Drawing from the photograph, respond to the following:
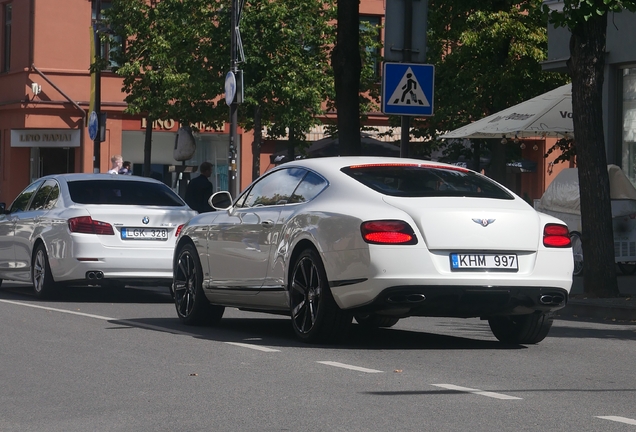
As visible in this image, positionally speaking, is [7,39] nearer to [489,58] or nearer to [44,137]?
[44,137]

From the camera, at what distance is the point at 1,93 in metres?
44.6

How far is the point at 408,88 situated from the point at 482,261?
21.0 feet

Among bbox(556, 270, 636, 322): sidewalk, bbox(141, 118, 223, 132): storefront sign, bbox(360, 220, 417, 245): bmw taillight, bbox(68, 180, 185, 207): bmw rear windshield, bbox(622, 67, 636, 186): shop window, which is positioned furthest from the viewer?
bbox(141, 118, 223, 132): storefront sign

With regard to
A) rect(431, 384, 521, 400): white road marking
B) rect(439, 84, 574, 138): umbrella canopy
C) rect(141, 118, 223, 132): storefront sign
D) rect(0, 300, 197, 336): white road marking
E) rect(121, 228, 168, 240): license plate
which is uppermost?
rect(439, 84, 574, 138): umbrella canopy

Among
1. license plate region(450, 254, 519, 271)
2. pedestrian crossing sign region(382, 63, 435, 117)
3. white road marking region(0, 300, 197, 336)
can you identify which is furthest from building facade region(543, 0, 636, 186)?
license plate region(450, 254, 519, 271)

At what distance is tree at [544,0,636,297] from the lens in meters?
15.7

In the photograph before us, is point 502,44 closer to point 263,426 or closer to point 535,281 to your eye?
point 535,281

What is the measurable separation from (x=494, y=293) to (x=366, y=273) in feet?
3.18

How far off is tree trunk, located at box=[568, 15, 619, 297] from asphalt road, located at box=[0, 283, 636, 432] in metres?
3.20

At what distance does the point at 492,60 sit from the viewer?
111 feet

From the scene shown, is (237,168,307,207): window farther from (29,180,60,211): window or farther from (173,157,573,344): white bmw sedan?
(29,180,60,211): window

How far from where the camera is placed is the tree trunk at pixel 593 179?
15.9 metres

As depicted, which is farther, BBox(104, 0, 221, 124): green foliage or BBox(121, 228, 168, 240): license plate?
BBox(104, 0, 221, 124): green foliage

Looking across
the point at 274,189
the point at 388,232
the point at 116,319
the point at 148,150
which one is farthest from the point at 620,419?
the point at 148,150
